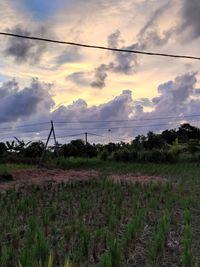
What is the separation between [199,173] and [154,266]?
1369 cm

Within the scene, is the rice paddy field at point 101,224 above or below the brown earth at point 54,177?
below

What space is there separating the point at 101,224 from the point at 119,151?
19712mm

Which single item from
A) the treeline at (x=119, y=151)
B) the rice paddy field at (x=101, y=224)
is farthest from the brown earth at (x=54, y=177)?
the treeline at (x=119, y=151)

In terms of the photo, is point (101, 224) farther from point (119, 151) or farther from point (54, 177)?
point (119, 151)

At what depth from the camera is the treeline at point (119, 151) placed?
26859 mm

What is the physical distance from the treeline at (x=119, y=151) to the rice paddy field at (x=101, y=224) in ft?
34.4

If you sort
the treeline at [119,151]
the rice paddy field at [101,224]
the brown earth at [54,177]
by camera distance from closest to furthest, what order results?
the rice paddy field at [101,224] → the brown earth at [54,177] → the treeline at [119,151]

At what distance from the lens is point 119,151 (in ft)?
92.9

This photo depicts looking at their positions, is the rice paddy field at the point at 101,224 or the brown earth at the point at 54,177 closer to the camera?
the rice paddy field at the point at 101,224

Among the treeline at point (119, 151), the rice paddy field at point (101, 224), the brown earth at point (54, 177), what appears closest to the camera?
the rice paddy field at point (101, 224)

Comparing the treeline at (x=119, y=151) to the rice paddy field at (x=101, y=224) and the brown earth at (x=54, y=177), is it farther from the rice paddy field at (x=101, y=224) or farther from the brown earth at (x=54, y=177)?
the rice paddy field at (x=101, y=224)

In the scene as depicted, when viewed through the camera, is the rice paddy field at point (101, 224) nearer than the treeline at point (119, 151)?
Yes

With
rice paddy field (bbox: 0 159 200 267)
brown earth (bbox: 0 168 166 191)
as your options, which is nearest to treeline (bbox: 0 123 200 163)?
brown earth (bbox: 0 168 166 191)

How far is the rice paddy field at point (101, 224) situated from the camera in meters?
6.05
